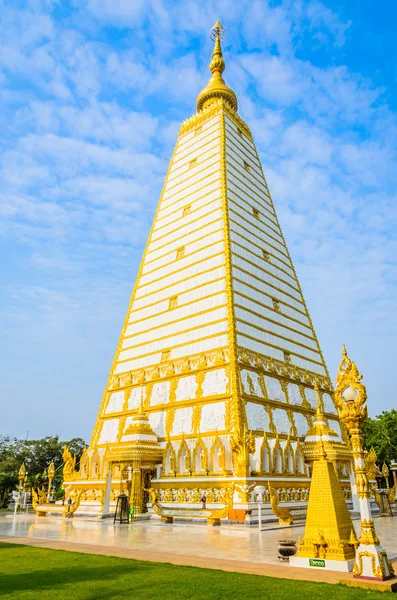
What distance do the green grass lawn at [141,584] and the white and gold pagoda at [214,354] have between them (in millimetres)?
8517

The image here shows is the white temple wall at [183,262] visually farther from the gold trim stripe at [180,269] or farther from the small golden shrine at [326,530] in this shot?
the small golden shrine at [326,530]

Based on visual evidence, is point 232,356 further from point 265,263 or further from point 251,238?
point 251,238

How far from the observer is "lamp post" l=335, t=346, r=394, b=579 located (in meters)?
6.04

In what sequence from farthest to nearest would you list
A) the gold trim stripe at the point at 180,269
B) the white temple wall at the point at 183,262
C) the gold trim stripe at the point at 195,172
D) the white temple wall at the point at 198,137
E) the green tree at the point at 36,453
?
the green tree at the point at 36,453, the white temple wall at the point at 198,137, the gold trim stripe at the point at 195,172, the white temple wall at the point at 183,262, the gold trim stripe at the point at 180,269

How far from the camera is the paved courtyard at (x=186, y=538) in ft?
27.9

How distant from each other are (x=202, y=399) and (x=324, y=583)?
1312 cm

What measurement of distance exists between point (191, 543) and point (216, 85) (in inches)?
1351

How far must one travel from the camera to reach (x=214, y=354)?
19.6 metres

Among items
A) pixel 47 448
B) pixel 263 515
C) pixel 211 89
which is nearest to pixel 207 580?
pixel 263 515

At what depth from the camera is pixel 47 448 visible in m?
42.9

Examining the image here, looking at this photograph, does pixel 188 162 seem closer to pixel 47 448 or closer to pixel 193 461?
pixel 193 461

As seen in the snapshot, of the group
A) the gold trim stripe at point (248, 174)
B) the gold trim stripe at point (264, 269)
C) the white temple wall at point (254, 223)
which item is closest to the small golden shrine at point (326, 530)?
the gold trim stripe at point (264, 269)

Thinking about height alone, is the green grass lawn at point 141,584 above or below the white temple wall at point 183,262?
below

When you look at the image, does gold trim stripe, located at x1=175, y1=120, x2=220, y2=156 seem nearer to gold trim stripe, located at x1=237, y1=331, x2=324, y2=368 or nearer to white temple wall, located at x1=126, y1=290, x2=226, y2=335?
white temple wall, located at x1=126, y1=290, x2=226, y2=335
